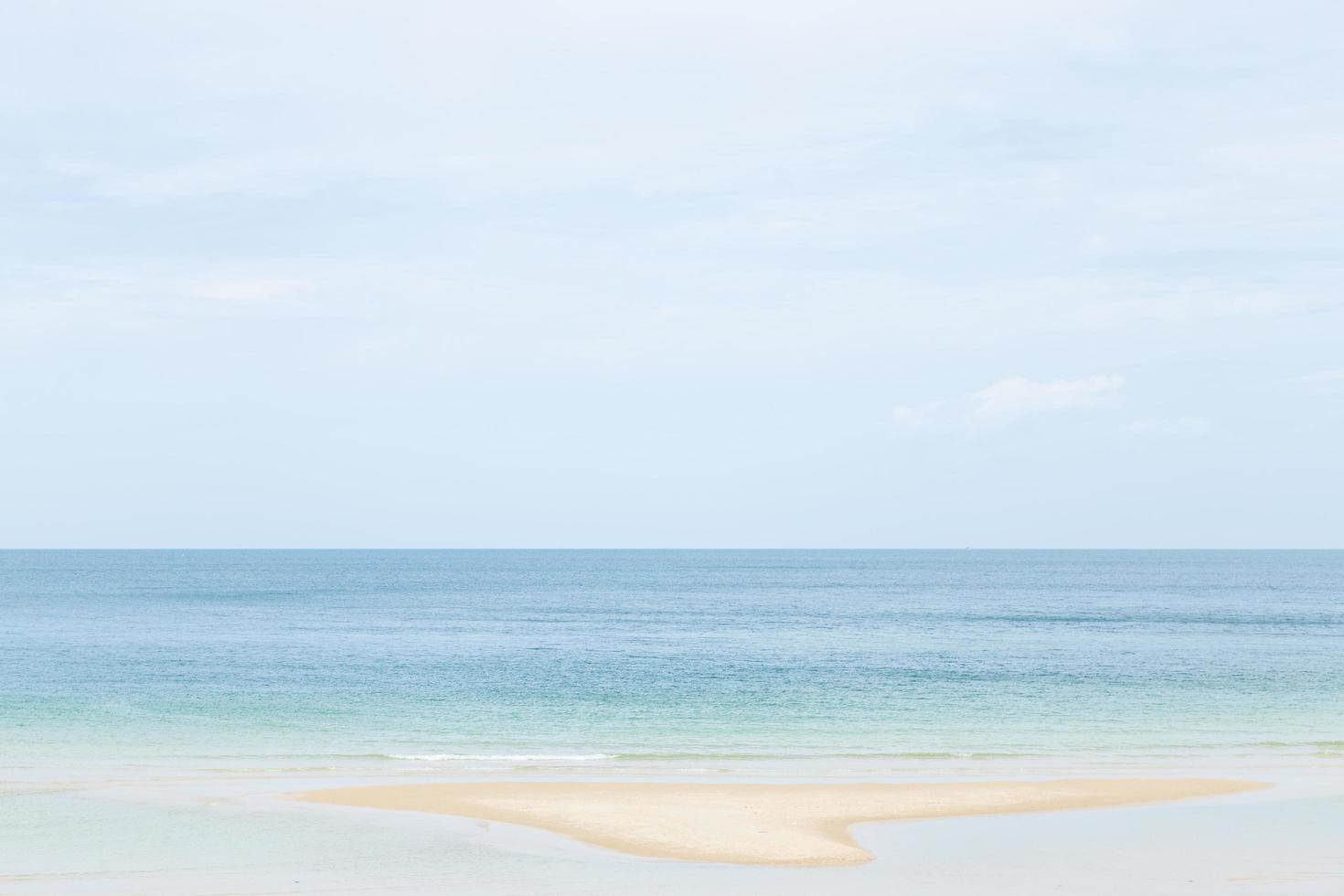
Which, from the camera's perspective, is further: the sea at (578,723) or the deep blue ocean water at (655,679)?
the deep blue ocean water at (655,679)

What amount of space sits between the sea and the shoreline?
101 cm

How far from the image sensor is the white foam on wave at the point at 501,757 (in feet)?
108

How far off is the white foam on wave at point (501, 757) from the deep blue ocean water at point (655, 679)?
0.38 m

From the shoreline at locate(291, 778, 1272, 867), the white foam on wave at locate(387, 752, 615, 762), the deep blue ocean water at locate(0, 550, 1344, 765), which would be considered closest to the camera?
the shoreline at locate(291, 778, 1272, 867)

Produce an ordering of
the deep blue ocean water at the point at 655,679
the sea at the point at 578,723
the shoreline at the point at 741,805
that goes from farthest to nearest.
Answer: the deep blue ocean water at the point at 655,679 < the shoreline at the point at 741,805 < the sea at the point at 578,723

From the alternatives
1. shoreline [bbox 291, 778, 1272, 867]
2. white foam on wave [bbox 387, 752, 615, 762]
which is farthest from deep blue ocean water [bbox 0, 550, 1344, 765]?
shoreline [bbox 291, 778, 1272, 867]

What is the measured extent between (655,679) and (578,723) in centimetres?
1209

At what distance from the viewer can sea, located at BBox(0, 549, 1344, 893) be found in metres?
21.2

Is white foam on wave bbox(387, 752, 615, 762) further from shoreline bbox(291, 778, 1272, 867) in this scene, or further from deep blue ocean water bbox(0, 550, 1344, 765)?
shoreline bbox(291, 778, 1272, 867)

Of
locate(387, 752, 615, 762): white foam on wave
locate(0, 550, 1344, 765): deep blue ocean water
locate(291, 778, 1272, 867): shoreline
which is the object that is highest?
locate(291, 778, 1272, 867): shoreline

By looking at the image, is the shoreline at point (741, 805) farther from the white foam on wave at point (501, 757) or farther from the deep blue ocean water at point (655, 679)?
the deep blue ocean water at point (655, 679)

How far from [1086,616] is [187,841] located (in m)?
82.8

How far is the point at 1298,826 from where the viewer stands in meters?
24.1

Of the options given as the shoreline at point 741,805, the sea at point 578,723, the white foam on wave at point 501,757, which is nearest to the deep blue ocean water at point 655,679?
the sea at point 578,723
